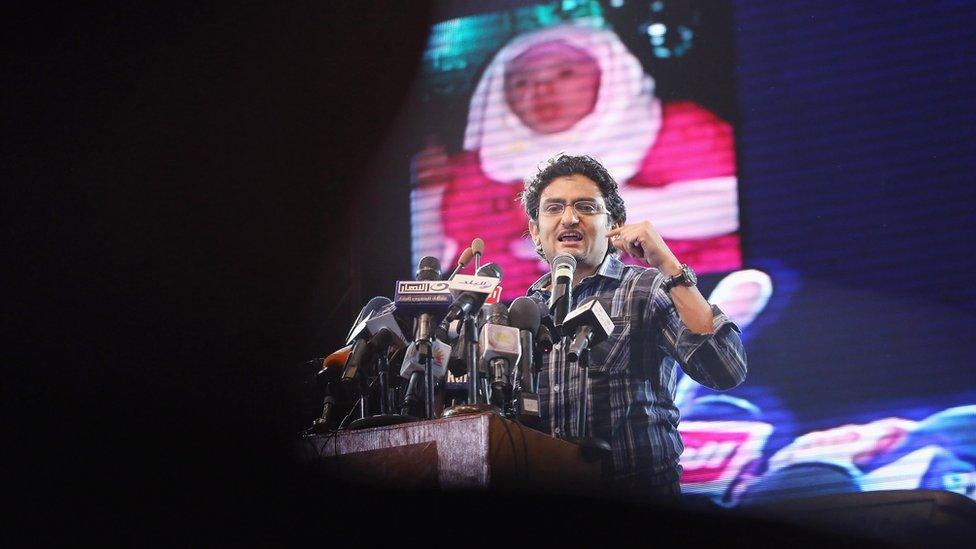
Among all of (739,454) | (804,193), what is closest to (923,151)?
(804,193)

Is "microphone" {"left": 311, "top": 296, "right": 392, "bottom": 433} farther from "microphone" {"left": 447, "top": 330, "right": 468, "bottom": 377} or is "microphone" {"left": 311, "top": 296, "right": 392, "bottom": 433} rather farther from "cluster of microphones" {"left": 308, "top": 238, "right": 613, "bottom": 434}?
"microphone" {"left": 447, "top": 330, "right": 468, "bottom": 377}

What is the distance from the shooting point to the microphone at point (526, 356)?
2.49 metres

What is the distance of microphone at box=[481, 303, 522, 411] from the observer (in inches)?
96.0

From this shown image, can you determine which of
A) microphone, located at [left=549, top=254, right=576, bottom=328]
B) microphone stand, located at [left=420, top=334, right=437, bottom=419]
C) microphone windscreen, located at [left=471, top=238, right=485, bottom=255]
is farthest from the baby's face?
microphone stand, located at [left=420, top=334, right=437, bottom=419]

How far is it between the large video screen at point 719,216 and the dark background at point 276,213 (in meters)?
0.01

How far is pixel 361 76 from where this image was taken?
4.52 meters

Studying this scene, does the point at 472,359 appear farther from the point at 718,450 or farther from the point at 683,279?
the point at 718,450

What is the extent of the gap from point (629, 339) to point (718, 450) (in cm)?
82

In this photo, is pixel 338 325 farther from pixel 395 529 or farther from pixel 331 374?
pixel 395 529

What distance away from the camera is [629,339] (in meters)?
3.14

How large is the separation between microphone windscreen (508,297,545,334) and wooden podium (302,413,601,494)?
0.34 metres

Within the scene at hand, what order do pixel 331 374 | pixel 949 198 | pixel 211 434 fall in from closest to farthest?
pixel 331 374, pixel 211 434, pixel 949 198

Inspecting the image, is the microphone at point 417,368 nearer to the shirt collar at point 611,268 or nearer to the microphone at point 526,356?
the microphone at point 526,356

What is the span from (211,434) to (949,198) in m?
2.69
